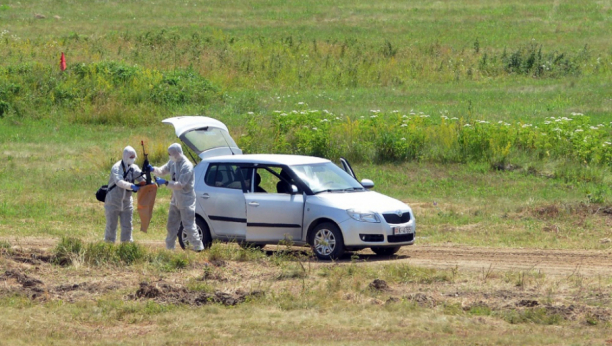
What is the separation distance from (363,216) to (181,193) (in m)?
2.69

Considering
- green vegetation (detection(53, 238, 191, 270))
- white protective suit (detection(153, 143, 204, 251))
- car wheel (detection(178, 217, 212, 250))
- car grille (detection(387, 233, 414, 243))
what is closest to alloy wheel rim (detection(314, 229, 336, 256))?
car grille (detection(387, 233, 414, 243))

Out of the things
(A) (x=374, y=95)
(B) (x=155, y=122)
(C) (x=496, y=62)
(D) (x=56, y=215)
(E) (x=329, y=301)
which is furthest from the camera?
(C) (x=496, y=62)

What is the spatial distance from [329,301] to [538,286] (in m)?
2.62

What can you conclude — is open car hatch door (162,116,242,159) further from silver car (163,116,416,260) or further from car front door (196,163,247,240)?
car front door (196,163,247,240)

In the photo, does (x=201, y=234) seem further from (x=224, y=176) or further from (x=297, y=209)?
(x=297, y=209)

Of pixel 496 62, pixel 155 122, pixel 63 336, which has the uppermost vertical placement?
pixel 496 62

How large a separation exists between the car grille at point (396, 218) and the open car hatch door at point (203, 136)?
11.9 ft

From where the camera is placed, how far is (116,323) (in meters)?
9.75

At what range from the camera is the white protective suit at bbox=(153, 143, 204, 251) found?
1335cm

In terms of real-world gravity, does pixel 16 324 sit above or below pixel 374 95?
below

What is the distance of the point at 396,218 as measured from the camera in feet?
45.4

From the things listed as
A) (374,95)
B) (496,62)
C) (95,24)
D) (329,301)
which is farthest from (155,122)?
(95,24)

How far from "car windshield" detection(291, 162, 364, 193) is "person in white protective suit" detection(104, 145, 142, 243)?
2.50m

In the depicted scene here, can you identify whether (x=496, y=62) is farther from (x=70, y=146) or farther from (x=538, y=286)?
(x=538, y=286)
